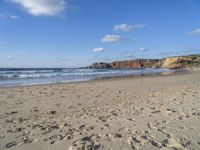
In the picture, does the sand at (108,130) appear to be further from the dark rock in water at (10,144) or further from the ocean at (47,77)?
the ocean at (47,77)

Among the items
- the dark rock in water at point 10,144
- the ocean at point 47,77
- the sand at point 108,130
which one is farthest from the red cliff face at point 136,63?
the dark rock in water at point 10,144

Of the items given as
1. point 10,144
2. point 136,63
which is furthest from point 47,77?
point 136,63

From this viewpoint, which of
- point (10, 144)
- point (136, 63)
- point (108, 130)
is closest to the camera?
point (10, 144)

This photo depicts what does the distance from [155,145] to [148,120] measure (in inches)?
65.0

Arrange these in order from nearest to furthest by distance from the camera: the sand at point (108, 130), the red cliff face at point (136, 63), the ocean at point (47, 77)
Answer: the sand at point (108, 130) → the ocean at point (47, 77) → the red cliff face at point (136, 63)

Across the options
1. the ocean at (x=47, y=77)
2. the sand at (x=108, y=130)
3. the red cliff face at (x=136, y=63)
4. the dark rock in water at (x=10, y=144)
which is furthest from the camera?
the red cliff face at (x=136, y=63)

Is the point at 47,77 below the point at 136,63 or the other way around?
below

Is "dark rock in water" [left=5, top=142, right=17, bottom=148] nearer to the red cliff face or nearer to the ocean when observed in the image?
the ocean

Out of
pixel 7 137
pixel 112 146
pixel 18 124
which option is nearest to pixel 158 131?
pixel 112 146

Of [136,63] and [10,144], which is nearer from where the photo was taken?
[10,144]

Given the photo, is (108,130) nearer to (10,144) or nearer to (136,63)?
(10,144)

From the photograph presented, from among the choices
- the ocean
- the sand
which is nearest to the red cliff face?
the ocean

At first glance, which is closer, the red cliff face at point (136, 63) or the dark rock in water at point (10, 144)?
the dark rock in water at point (10, 144)

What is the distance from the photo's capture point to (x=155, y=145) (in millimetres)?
3977
